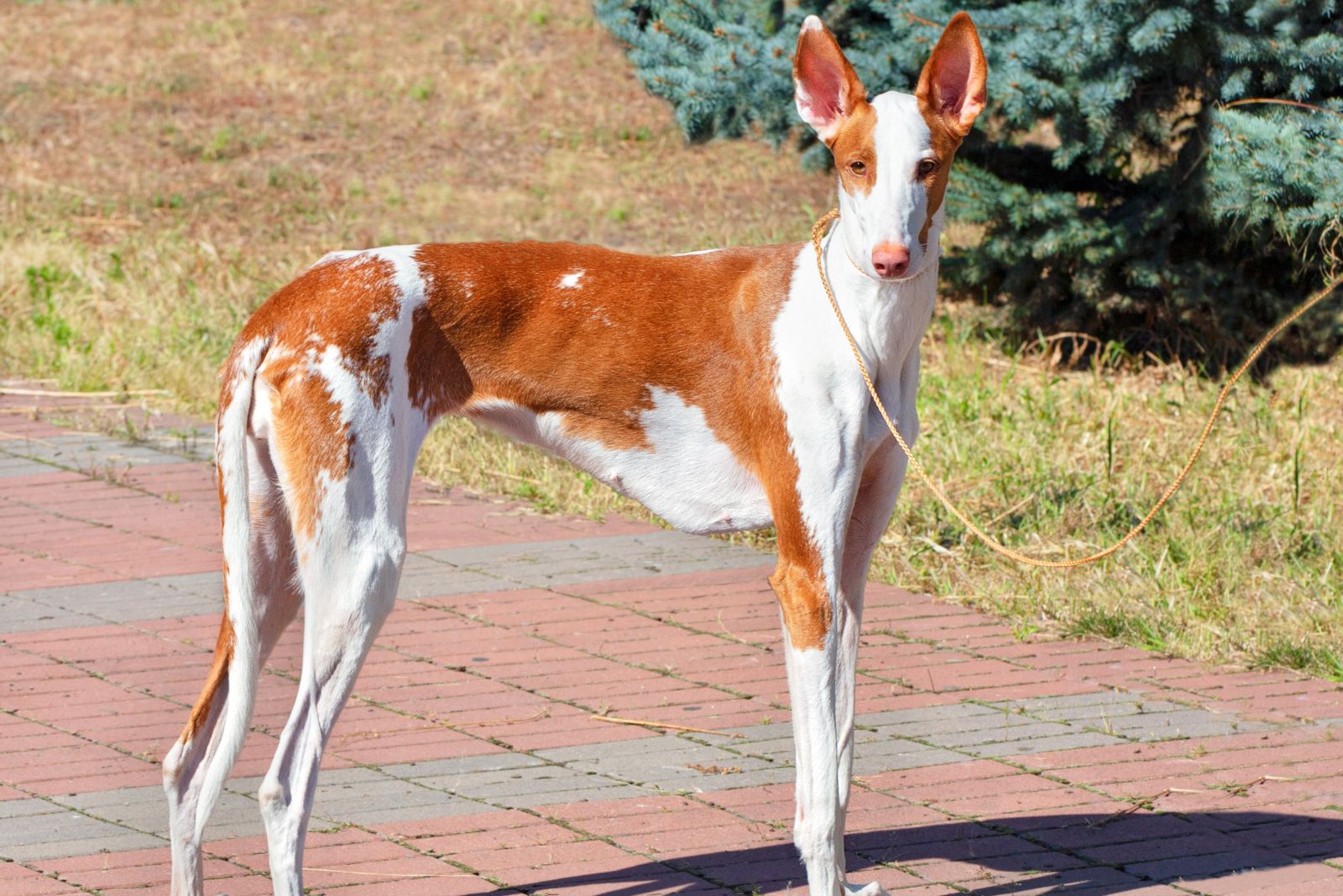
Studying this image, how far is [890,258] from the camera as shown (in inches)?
140

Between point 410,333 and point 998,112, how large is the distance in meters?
5.60

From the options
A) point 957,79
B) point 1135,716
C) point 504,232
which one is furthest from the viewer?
point 504,232

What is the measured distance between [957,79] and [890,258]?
51 centimetres

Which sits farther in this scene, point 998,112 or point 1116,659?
point 998,112

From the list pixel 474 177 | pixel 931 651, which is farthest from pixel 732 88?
pixel 474 177

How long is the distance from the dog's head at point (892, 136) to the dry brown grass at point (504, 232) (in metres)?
2.71

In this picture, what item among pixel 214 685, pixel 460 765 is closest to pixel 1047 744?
pixel 460 765

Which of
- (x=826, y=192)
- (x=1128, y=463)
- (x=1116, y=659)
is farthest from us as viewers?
(x=826, y=192)

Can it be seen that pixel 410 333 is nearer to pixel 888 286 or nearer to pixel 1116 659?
pixel 888 286

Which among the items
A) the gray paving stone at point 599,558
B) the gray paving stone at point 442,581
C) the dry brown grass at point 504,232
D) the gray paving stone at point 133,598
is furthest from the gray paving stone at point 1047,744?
the gray paving stone at point 133,598

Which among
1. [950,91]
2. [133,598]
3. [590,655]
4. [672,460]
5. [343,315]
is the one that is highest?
[950,91]

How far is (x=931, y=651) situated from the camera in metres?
5.85

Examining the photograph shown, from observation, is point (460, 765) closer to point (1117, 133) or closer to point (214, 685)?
point (214, 685)

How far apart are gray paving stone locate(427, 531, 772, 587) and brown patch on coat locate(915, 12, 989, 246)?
3.22 m
